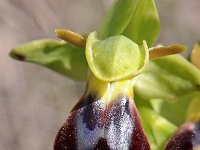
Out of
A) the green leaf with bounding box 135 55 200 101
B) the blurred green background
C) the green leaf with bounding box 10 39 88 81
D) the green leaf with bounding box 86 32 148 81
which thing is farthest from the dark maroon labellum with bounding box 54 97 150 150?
the blurred green background

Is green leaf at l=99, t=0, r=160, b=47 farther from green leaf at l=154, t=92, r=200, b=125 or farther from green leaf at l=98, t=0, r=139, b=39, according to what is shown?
green leaf at l=154, t=92, r=200, b=125

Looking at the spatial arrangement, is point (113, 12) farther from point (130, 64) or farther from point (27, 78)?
point (27, 78)

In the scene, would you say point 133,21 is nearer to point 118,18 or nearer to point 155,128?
point 118,18

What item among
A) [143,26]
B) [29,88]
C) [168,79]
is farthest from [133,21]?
[29,88]

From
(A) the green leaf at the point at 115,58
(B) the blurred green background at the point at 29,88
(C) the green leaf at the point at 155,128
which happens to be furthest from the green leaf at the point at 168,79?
(B) the blurred green background at the point at 29,88

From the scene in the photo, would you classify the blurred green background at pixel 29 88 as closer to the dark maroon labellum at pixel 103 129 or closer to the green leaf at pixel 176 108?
the green leaf at pixel 176 108

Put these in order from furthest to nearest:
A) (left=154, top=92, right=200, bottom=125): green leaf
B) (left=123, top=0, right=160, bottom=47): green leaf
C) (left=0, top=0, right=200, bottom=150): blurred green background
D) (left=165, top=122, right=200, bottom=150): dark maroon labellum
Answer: (left=0, top=0, right=200, bottom=150): blurred green background < (left=154, top=92, right=200, bottom=125): green leaf < (left=123, top=0, right=160, bottom=47): green leaf < (left=165, top=122, right=200, bottom=150): dark maroon labellum
